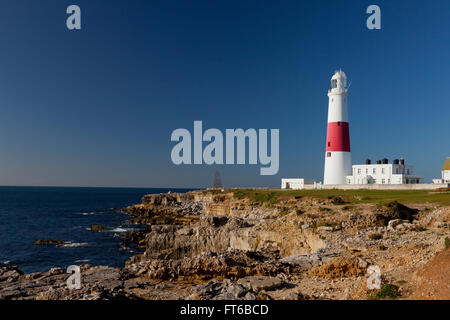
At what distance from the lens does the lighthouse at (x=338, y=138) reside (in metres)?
59.1

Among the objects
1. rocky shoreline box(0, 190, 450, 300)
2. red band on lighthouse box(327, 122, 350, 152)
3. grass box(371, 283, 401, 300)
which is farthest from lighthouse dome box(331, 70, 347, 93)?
grass box(371, 283, 401, 300)

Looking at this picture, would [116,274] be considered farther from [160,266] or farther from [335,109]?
[335,109]

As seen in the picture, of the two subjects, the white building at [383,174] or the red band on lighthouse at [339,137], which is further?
the white building at [383,174]

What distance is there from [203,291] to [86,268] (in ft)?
28.4

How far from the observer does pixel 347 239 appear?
20.2m

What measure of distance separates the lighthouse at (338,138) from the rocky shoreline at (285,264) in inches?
1184

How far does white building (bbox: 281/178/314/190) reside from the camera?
2876 inches

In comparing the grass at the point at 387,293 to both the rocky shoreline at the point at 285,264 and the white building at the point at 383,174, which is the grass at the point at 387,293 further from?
the white building at the point at 383,174

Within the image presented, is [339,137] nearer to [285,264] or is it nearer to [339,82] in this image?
[339,82]

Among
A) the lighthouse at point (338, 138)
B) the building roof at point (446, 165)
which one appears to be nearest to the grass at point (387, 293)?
the lighthouse at point (338, 138)

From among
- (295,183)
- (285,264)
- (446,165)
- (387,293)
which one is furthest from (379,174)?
(387,293)

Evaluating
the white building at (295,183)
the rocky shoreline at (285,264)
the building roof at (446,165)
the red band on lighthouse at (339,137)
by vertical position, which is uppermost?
the red band on lighthouse at (339,137)

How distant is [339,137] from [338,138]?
0.24 m
